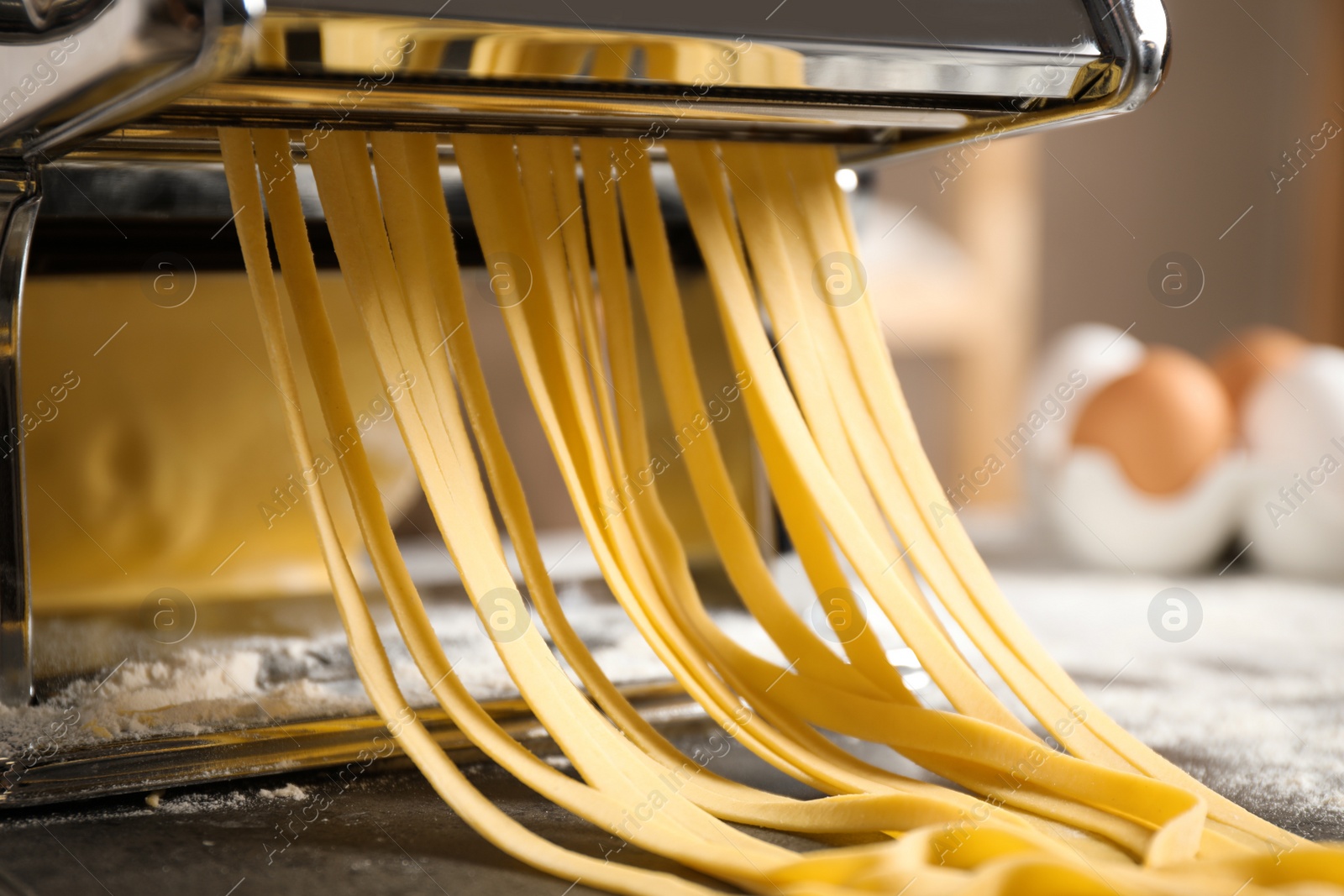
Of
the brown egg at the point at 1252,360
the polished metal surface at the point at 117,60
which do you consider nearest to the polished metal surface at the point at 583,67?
the polished metal surface at the point at 117,60

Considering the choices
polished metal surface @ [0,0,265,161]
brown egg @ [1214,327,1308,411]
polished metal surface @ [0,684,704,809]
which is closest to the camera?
polished metal surface @ [0,0,265,161]

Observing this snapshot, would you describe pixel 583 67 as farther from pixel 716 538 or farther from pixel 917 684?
pixel 917 684

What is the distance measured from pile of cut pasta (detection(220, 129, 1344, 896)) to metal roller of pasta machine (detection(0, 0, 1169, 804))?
39 millimetres

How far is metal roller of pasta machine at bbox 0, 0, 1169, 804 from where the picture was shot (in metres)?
0.46

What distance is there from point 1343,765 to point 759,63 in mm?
472

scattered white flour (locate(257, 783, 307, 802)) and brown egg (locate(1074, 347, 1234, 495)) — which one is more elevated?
brown egg (locate(1074, 347, 1234, 495))

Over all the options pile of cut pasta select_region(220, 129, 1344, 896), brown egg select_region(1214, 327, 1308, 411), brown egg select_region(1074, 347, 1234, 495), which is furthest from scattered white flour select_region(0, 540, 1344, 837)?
brown egg select_region(1214, 327, 1308, 411)

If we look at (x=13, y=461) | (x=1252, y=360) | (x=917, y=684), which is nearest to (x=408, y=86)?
(x=13, y=461)

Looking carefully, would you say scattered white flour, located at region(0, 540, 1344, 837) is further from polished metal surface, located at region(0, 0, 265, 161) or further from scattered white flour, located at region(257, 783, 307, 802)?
polished metal surface, located at region(0, 0, 265, 161)

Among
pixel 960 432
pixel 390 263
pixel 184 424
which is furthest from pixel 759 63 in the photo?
pixel 960 432

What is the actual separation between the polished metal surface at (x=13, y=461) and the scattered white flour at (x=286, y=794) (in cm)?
12

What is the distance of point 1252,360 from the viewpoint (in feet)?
5.01

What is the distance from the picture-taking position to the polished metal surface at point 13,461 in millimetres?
581

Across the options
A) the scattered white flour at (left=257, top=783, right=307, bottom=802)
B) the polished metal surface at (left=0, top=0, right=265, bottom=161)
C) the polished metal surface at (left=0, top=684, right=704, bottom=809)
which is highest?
the polished metal surface at (left=0, top=0, right=265, bottom=161)
